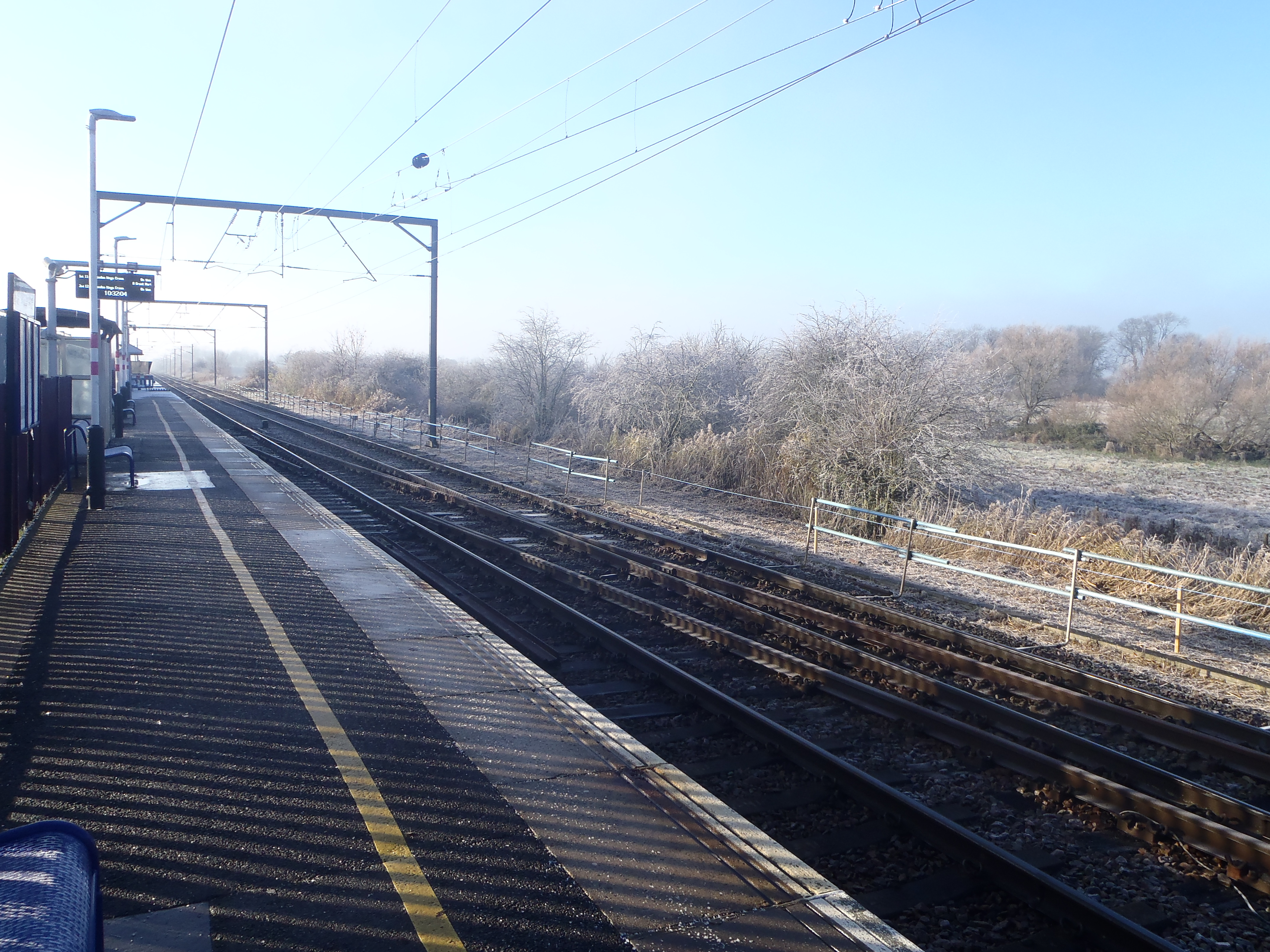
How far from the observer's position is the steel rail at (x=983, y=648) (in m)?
6.54

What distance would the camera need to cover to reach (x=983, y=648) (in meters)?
8.40

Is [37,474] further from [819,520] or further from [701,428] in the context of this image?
[701,428]

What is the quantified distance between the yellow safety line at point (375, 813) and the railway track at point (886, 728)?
2078 mm

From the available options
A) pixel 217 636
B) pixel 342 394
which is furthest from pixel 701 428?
pixel 342 394

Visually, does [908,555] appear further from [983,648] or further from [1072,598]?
[983,648]

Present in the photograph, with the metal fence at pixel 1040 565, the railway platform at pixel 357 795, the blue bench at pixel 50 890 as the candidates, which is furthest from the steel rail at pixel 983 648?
the blue bench at pixel 50 890

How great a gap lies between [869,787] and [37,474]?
1230cm

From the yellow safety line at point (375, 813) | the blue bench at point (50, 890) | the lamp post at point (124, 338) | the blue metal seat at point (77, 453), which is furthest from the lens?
the lamp post at point (124, 338)

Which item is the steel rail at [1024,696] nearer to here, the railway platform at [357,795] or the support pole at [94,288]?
the railway platform at [357,795]

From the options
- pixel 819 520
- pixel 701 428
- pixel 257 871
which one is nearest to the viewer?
pixel 257 871

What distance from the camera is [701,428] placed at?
25.5 metres

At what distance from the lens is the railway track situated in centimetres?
452

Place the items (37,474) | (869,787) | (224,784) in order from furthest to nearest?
(37,474)
(869,787)
(224,784)

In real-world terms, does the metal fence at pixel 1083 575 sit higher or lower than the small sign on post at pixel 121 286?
lower
